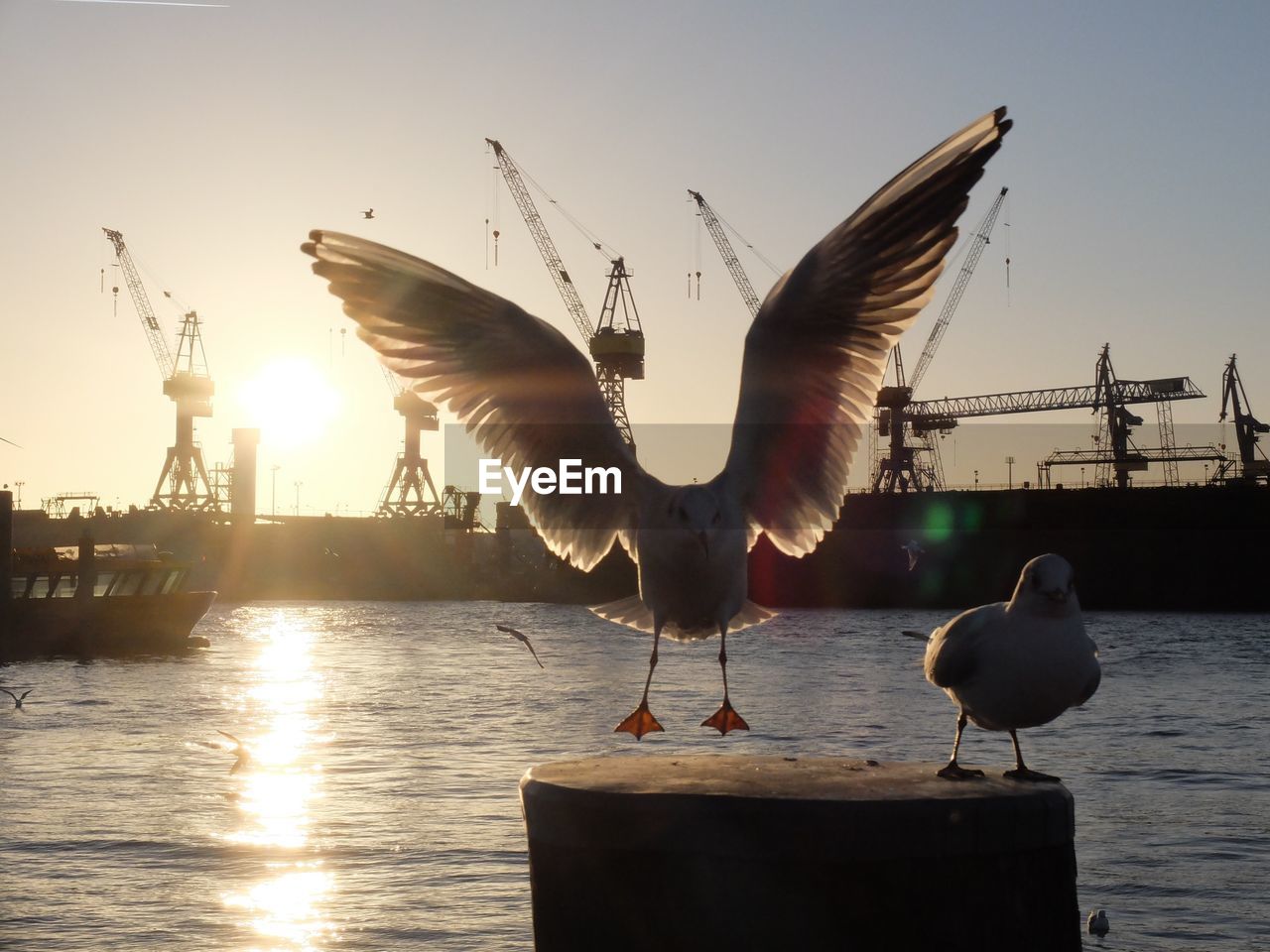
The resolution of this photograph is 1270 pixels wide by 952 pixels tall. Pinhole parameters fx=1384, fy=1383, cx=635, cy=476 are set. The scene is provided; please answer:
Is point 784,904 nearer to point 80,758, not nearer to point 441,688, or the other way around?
point 80,758

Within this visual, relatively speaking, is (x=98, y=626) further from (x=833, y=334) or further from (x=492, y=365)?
(x=833, y=334)

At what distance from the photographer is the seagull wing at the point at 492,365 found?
7.48 m

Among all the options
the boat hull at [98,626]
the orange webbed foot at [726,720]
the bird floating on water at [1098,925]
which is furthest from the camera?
the boat hull at [98,626]

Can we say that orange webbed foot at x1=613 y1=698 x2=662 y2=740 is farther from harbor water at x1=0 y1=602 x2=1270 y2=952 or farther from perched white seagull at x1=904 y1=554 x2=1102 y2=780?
harbor water at x1=0 y1=602 x2=1270 y2=952

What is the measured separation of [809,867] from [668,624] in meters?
2.75

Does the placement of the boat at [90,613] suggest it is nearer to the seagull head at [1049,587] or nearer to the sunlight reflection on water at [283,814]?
the sunlight reflection on water at [283,814]

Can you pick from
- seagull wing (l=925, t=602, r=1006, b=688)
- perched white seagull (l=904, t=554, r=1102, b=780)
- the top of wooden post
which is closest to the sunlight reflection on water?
the top of wooden post

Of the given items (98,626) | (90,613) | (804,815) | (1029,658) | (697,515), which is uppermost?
(697,515)

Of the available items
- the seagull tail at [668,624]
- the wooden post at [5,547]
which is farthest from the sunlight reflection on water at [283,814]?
the wooden post at [5,547]

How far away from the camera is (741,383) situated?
7.32 meters

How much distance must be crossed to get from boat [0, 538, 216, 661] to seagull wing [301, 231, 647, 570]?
3372 centimetres

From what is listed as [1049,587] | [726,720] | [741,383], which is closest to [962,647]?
[1049,587]

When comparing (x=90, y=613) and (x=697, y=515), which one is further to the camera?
(x=90, y=613)

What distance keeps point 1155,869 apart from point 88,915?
369 inches
